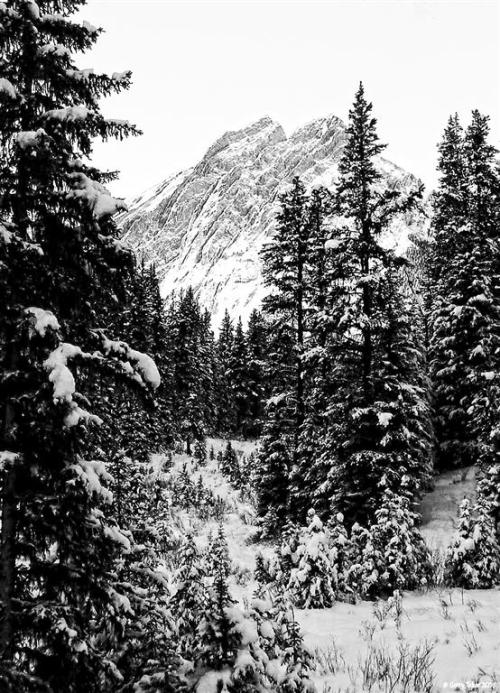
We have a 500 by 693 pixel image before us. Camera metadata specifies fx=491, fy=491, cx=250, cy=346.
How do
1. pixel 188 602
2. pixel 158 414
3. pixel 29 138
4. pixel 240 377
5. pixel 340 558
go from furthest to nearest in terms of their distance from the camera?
pixel 240 377, pixel 340 558, pixel 158 414, pixel 188 602, pixel 29 138

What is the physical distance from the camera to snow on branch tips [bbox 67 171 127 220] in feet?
16.6

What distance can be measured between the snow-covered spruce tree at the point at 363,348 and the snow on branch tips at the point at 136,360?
34.0 feet

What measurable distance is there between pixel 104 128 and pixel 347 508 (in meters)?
12.7

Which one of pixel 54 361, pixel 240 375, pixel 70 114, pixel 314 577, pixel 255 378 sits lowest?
pixel 314 577

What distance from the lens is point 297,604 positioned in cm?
921

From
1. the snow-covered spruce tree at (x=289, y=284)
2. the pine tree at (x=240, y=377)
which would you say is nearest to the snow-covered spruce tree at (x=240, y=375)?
the pine tree at (x=240, y=377)

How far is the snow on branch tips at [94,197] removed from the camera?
5.07m

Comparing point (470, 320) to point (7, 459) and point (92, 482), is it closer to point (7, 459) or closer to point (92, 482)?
point (92, 482)

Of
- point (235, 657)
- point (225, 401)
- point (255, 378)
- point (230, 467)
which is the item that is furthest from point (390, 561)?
point (225, 401)

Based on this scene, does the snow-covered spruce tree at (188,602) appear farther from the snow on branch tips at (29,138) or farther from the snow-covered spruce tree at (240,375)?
A: the snow-covered spruce tree at (240,375)

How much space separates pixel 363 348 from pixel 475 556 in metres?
7.66

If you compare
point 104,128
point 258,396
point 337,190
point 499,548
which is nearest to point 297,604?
point 499,548

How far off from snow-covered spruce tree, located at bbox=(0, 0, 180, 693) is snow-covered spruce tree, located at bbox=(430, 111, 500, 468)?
14.1m

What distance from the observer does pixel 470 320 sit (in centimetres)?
1988
